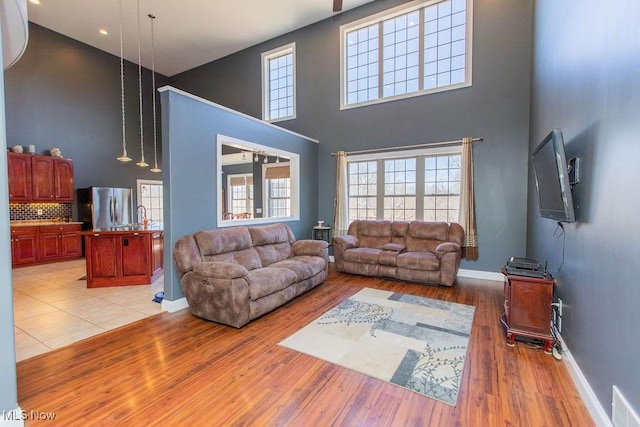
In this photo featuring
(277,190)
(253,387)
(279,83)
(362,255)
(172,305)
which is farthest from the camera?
(277,190)

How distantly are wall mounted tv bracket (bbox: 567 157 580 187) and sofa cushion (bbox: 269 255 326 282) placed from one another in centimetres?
294

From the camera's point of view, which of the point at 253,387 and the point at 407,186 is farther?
the point at 407,186

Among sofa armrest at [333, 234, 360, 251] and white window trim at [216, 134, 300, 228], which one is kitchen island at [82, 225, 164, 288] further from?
sofa armrest at [333, 234, 360, 251]

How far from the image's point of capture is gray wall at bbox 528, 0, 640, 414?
4.78ft

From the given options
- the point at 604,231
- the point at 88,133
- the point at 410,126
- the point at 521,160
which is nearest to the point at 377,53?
the point at 410,126

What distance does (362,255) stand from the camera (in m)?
4.98

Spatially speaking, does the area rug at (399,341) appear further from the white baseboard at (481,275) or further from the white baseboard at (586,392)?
the white baseboard at (481,275)

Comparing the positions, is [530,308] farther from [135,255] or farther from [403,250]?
[135,255]

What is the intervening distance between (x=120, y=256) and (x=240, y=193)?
6422mm

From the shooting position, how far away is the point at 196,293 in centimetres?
320

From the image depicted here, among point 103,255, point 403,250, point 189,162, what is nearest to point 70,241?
point 103,255

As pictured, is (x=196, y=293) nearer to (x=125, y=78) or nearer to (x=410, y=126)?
(x=410, y=126)

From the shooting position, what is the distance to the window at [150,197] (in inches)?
324

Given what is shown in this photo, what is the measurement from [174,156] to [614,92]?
3.94m
